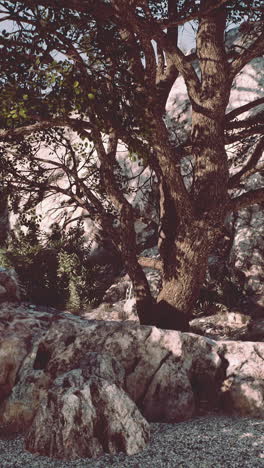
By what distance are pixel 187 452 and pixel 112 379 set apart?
1144 mm

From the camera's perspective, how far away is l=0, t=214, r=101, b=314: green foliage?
15164 millimetres

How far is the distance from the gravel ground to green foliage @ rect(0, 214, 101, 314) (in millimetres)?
10234

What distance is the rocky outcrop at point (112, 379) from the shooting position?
4.18 m

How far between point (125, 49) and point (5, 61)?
6.87ft

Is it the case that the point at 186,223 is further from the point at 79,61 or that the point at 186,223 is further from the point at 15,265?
the point at 15,265

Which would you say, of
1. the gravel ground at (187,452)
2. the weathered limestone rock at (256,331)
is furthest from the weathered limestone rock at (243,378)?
the weathered limestone rock at (256,331)

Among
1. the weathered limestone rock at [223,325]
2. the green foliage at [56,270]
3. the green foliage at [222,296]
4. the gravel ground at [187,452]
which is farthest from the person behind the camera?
the green foliage at [56,270]

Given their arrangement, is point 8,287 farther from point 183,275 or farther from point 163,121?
point 163,121

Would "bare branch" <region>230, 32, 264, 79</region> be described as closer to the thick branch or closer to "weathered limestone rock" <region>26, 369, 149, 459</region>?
the thick branch

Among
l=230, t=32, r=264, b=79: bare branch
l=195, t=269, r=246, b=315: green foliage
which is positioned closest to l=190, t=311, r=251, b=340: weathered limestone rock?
l=195, t=269, r=246, b=315: green foliage

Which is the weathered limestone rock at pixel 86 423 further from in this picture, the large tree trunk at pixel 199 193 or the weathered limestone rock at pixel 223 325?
the weathered limestone rock at pixel 223 325

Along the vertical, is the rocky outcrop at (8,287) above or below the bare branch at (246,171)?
below

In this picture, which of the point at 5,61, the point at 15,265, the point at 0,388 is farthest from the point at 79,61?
the point at 15,265

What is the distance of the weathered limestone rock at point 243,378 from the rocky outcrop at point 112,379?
0.04 ft
